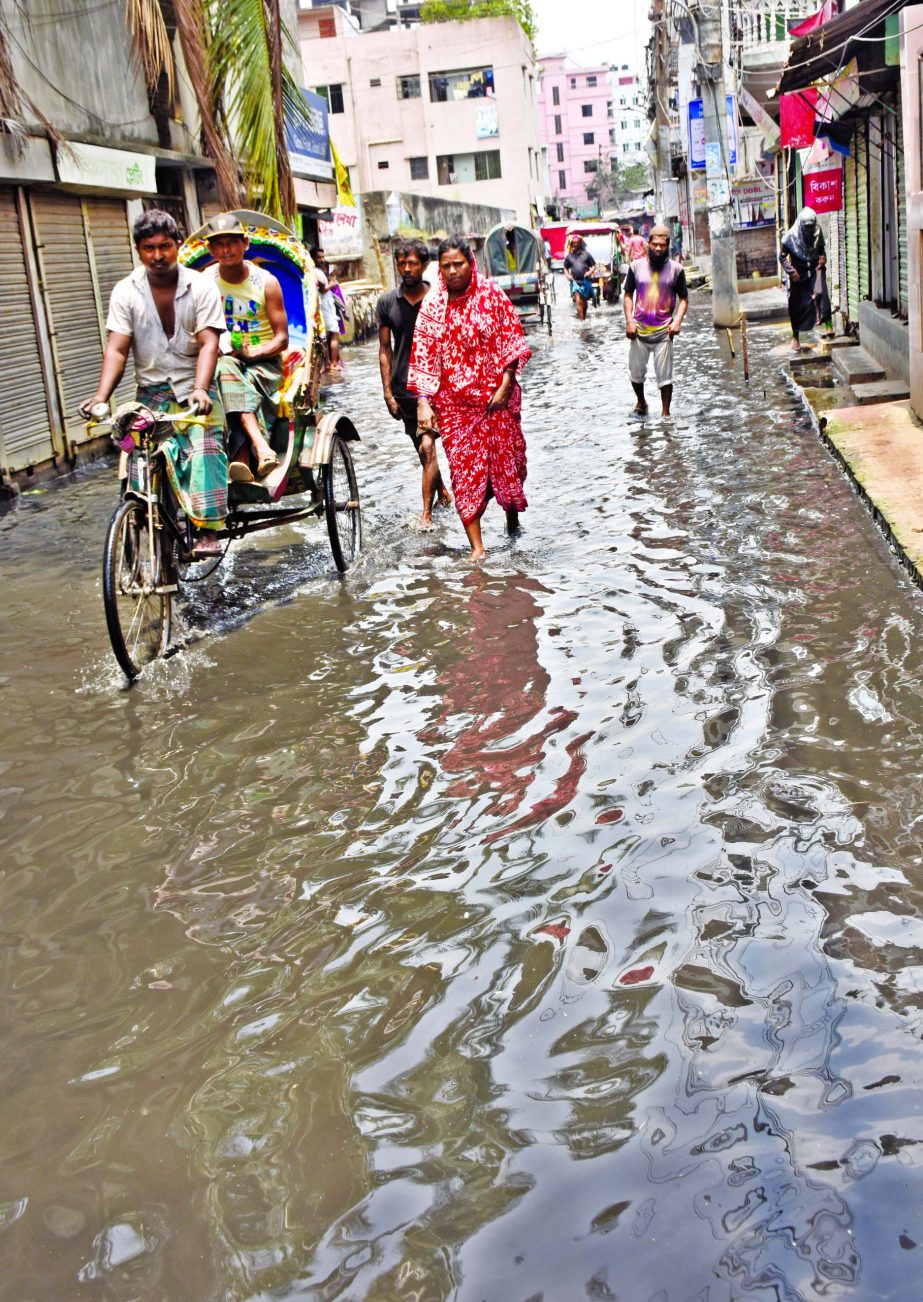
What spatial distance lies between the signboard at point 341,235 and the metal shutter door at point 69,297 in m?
17.5

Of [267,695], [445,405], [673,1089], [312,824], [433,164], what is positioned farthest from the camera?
[433,164]

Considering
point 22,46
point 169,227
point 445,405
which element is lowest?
point 445,405

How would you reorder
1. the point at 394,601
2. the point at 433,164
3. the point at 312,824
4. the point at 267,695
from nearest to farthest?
the point at 312,824 < the point at 267,695 < the point at 394,601 < the point at 433,164

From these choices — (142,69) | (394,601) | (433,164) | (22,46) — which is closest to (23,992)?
(394,601)

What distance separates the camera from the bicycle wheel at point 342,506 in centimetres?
768

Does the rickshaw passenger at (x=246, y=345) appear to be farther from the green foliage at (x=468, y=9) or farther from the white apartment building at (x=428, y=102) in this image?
the green foliage at (x=468, y=9)

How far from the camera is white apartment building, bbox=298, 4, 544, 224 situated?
56500 mm

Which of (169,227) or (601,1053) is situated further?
(169,227)

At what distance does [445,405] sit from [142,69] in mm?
11108

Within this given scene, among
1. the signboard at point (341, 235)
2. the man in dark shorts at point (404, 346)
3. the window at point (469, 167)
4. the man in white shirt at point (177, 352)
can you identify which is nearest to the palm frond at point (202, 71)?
the man in dark shorts at point (404, 346)

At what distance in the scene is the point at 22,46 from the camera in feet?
44.2

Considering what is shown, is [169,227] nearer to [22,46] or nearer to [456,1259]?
[456,1259]

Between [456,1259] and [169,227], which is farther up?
[169,227]

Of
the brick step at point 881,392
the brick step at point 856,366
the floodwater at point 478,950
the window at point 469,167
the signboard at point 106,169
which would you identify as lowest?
the floodwater at point 478,950
